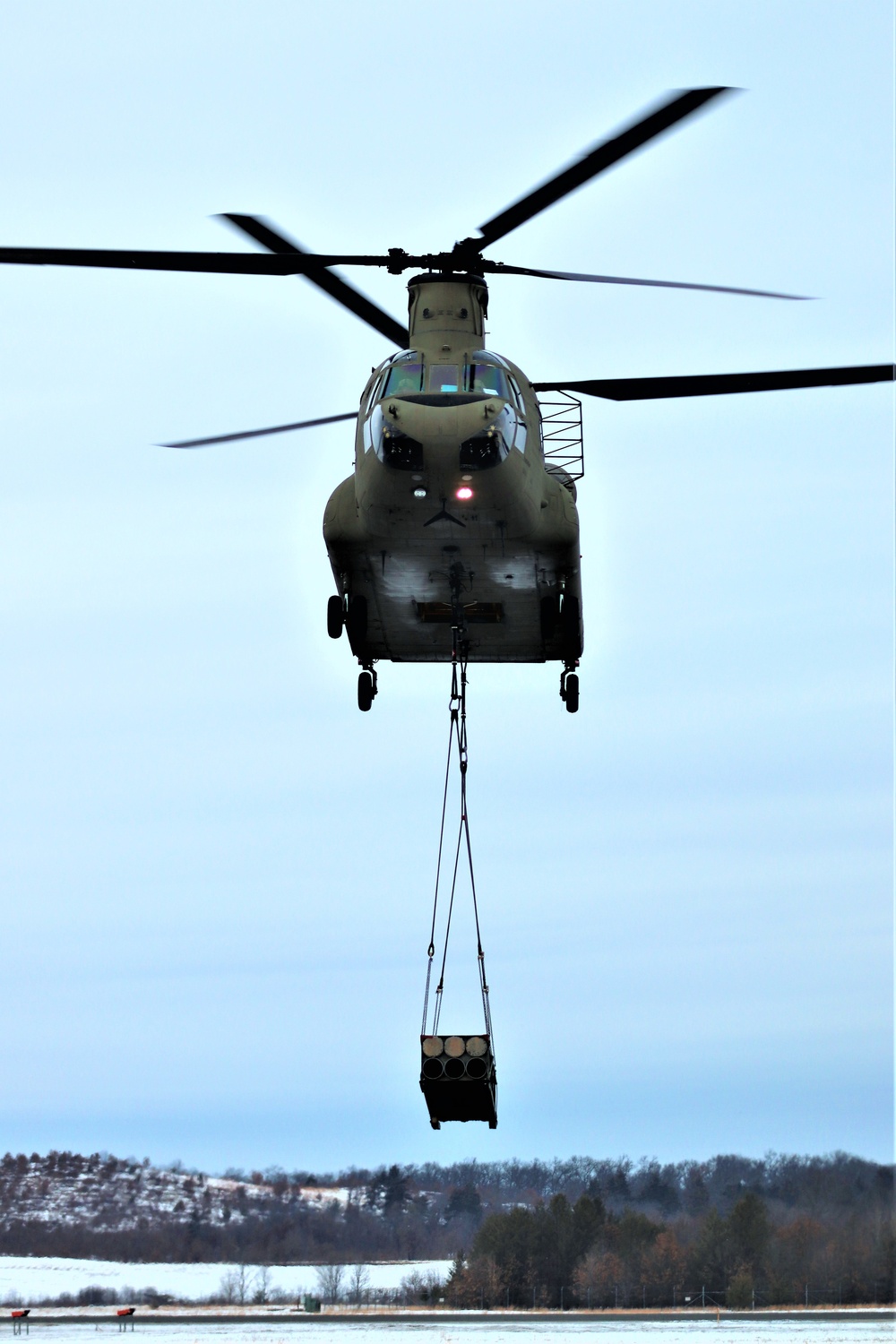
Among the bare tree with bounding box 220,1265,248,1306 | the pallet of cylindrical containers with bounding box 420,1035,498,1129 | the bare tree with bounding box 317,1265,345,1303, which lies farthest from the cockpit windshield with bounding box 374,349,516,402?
the bare tree with bounding box 317,1265,345,1303

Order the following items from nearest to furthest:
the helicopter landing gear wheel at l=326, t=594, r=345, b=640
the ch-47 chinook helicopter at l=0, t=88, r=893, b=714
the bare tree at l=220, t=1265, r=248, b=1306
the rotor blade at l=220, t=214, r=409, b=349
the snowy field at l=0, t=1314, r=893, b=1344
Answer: the ch-47 chinook helicopter at l=0, t=88, r=893, b=714, the rotor blade at l=220, t=214, r=409, b=349, the helicopter landing gear wheel at l=326, t=594, r=345, b=640, the snowy field at l=0, t=1314, r=893, b=1344, the bare tree at l=220, t=1265, r=248, b=1306

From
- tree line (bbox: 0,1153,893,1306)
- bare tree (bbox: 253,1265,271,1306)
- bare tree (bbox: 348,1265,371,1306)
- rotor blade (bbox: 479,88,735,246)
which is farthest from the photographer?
bare tree (bbox: 253,1265,271,1306)

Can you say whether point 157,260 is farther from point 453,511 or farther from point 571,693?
point 571,693

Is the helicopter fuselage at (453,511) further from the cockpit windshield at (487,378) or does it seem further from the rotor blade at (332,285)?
the rotor blade at (332,285)

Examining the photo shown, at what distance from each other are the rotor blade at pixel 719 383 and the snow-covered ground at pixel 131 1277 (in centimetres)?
3877

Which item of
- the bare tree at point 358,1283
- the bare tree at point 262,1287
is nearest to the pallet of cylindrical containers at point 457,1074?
the bare tree at point 358,1283

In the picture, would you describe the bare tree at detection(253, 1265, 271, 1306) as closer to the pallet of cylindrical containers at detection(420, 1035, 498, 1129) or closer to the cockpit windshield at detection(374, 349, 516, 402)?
the pallet of cylindrical containers at detection(420, 1035, 498, 1129)

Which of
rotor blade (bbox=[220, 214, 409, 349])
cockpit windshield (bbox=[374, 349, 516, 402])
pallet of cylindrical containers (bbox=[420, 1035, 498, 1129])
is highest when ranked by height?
rotor blade (bbox=[220, 214, 409, 349])

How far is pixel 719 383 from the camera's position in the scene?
17.5m

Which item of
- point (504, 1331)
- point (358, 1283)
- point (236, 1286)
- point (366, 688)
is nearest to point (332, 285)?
point (366, 688)

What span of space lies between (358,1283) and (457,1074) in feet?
125

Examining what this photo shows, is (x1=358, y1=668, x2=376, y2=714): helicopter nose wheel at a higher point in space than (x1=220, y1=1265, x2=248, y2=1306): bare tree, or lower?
higher

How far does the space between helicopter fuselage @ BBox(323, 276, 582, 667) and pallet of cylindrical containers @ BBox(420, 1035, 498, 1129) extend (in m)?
5.16

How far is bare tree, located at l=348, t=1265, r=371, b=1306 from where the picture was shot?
49.4 metres
